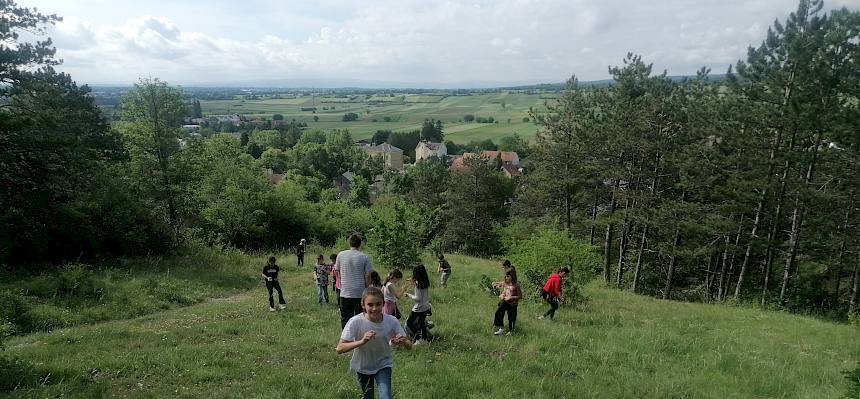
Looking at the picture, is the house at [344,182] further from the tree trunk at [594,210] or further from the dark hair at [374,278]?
the dark hair at [374,278]

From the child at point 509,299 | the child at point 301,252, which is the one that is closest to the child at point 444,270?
the child at point 509,299

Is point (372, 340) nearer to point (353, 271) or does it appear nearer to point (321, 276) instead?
point (353, 271)

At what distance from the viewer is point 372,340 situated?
4855mm

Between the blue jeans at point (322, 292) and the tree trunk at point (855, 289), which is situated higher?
the blue jeans at point (322, 292)

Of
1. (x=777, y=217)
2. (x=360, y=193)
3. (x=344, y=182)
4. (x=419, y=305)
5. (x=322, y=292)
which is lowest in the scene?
(x=344, y=182)

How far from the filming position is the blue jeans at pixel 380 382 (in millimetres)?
4875

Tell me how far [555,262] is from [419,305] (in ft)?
22.5

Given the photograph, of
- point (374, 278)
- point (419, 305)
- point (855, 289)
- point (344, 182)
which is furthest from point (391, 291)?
point (344, 182)

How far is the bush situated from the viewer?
48.2 ft

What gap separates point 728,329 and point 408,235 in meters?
11.0

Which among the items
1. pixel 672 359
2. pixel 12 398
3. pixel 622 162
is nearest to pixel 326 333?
pixel 12 398

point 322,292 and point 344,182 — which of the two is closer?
point 322,292

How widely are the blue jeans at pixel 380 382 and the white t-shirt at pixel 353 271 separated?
335 centimetres

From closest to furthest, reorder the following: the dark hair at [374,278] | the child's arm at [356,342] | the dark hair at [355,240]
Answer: the child's arm at [356,342] → the dark hair at [355,240] → the dark hair at [374,278]
